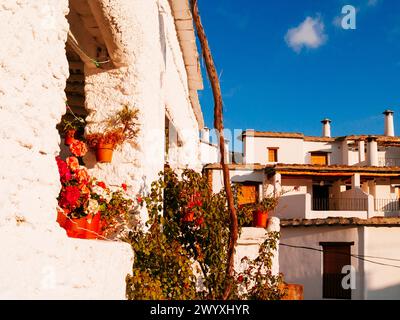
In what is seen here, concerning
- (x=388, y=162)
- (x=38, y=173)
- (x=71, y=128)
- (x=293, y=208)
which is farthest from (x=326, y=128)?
(x=38, y=173)

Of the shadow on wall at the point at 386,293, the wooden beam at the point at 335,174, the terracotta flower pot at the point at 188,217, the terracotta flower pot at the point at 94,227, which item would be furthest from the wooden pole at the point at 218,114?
the wooden beam at the point at 335,174

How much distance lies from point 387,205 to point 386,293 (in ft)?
20.9

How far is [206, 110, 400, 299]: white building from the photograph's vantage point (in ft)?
59.7

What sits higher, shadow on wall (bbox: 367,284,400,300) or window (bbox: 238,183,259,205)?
window (bbox: 238,183,259,205)

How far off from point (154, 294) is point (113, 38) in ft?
6.76

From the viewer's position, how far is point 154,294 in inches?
135

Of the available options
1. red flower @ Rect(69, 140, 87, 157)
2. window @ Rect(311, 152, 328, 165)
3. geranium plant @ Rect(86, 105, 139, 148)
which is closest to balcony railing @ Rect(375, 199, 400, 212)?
window @ Rect(311, 152, 328, 165)

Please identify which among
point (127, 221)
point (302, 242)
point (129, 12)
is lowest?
point (302, 242)

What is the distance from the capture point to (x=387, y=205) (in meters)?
23.3

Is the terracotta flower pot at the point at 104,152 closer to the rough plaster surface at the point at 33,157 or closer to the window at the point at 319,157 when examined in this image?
the rough plaster surface at the point at 33,157

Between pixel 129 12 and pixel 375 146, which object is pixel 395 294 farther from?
pixel 129 12

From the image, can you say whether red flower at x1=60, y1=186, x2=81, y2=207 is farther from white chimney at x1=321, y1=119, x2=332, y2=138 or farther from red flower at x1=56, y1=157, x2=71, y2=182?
white chimney at x1=321, y1=119, x2=332, y2=138

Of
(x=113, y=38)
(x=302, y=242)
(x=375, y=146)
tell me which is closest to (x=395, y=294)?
(x=302, y=242)
